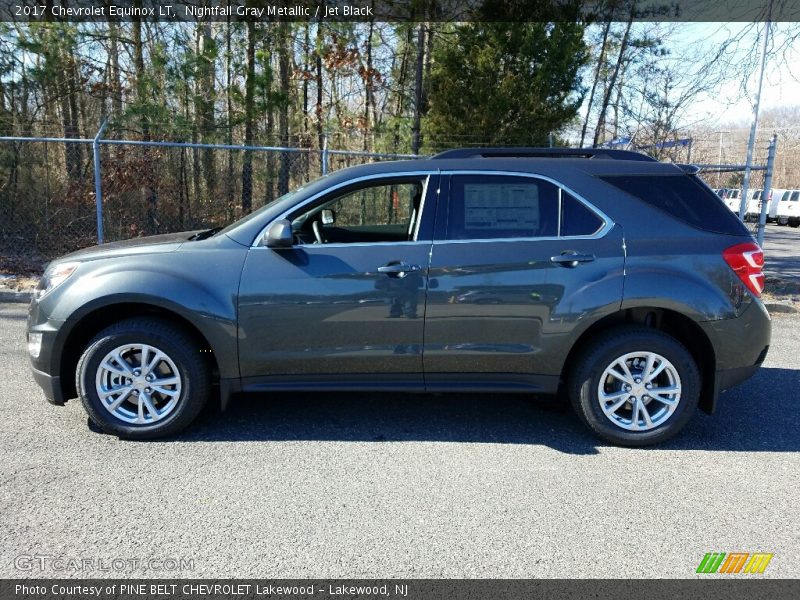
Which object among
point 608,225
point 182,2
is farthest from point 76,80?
point 608,225

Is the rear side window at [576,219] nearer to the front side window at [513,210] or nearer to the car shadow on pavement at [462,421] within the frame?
the front side window at [513,210]

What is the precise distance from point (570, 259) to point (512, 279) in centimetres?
39

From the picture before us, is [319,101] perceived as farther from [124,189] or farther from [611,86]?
[611,86]

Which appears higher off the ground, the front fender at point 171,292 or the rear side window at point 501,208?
the rear side window at point 501,208

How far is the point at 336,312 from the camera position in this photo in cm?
364

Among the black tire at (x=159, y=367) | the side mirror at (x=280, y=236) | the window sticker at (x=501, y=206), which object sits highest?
the window sticker at (x=501, y=206)

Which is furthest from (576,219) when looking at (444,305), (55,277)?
(55,277)

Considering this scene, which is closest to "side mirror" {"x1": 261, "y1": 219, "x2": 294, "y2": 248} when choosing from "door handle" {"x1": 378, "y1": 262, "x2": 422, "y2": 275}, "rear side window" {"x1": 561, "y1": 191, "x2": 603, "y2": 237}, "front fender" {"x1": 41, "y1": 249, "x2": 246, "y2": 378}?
"front fender" {"x1": 41, "y1": 249, "x2": 246, "y2": 378}

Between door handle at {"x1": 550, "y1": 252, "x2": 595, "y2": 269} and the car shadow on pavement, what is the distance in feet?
3.96

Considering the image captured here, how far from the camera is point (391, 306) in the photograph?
365cm

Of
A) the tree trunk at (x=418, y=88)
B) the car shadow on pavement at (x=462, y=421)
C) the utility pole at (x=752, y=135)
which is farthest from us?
the tree trunk at (x=418, y=88)

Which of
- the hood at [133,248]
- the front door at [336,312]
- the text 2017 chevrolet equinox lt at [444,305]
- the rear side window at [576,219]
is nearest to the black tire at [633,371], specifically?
the text 2017 chevrolet equinox lt at [444,305]

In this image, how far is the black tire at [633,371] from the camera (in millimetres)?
3697

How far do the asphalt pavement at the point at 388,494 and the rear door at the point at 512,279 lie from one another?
1.92ft
